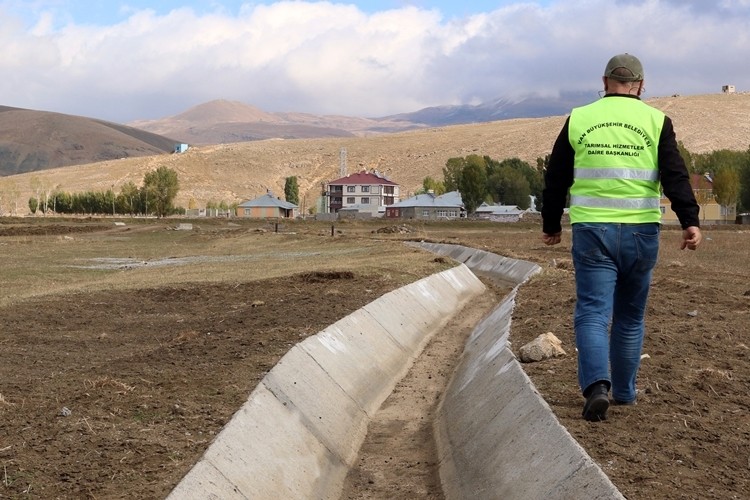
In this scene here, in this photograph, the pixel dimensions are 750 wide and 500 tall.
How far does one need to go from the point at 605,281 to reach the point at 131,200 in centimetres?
16189

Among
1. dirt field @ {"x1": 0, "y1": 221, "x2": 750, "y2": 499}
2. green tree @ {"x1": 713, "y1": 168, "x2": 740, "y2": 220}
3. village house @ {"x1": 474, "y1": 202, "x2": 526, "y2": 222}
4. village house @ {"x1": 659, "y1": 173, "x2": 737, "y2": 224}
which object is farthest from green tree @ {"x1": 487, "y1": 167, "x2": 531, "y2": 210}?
dirt field @ {"x1": 0, "y1": 221, "x2": 750, "y2": 499}

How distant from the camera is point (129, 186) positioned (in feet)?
555

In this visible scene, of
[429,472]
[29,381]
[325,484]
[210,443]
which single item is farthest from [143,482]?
[29,381]

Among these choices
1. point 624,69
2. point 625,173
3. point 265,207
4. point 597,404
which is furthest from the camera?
point 265,207

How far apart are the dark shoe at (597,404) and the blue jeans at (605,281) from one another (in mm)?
63

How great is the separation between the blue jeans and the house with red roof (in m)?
158

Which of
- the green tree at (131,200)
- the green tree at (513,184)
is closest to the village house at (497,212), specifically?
the green tree at (513,184)

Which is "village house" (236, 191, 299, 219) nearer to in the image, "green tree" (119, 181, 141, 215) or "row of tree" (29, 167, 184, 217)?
"row of tree" (29, 167, 184, 217)

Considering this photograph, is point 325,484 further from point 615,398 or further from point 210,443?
point 615,398

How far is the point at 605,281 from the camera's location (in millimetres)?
7191

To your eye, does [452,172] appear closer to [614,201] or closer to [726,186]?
[726,186]

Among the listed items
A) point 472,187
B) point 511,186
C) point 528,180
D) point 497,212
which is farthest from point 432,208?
point 528,180

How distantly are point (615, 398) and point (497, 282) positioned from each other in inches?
909

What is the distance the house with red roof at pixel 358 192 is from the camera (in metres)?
167
